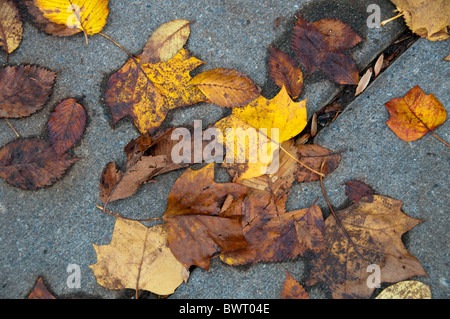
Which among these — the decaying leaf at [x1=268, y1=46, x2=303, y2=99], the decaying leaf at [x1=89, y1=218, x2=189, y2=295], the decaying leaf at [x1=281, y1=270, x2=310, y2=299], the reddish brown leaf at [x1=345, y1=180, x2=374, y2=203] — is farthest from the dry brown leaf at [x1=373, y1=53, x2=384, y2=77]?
the decaying leaf at [x1=89, y1=218, x2=189, y2=295]

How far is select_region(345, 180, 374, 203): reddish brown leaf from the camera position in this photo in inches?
66.9

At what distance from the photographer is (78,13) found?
68.3 inches

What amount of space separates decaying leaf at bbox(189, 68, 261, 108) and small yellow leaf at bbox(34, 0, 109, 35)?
0.58 meters

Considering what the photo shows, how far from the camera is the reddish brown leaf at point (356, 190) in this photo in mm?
1699

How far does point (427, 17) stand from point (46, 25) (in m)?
1.88

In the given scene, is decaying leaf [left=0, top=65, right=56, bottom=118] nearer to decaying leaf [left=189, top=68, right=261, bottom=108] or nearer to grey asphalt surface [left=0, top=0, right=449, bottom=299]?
grey asphalt surface [left=0, top=0, right=449, bottom=299]

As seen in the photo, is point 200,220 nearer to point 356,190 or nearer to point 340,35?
point 356,190

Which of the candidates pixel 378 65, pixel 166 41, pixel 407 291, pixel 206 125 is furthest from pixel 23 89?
pixel 407 291

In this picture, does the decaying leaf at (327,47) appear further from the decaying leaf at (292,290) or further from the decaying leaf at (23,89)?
the decaying leaf at (23,89)

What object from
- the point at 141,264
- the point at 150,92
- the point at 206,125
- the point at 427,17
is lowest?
the point at 141,264

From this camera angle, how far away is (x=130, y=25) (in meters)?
1.81
